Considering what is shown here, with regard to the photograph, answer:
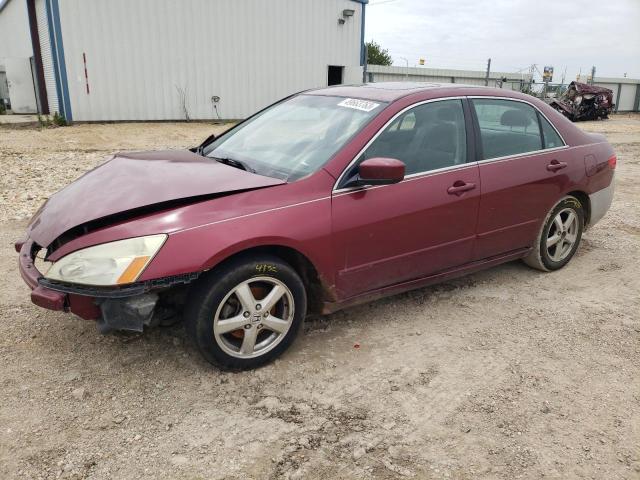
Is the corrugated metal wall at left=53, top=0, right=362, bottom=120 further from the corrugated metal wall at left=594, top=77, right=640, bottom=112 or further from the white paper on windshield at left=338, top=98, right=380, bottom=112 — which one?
the corrugated metal wall at left=594, top=77, right=640, bottom=112

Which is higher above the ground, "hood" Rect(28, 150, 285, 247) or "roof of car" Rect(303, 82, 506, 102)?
"roof of car" Rect(303, 82, 506, 102)

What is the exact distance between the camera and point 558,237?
4.59m

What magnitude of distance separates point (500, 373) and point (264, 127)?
2.36 metres

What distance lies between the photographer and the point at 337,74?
2211 cm

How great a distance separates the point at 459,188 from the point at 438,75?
81.1ft

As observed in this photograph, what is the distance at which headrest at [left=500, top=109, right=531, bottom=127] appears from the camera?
4161 millimetres

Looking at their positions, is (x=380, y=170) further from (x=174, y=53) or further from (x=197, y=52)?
(x=197, y=52)

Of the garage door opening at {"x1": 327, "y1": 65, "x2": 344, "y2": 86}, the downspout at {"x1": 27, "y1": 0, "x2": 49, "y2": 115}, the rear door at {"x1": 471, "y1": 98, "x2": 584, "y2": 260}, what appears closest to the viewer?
the rear door at {"x1": 471, "y1": 98, "x2": 584, "y2": 260}

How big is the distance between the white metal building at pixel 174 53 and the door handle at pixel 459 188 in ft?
49.1

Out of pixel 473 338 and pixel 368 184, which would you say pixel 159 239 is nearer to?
pixel 368 184

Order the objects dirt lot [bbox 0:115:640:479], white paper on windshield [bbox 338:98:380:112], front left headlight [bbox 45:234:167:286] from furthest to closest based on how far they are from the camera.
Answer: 1. white paper on windshield [bbox 338:98:380:112]
2. front left headlight [bbox 45:234:167:286]
3. dirt lot [bbox 0:115:640:479]

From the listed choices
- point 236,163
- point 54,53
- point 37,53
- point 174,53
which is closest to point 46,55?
point 37,53

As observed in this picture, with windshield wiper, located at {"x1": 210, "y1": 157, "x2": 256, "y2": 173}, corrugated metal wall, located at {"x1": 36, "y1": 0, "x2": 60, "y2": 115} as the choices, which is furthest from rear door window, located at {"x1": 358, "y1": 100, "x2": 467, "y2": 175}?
corrugated metal wall, located at {"x1": 36, "y1": 0, "x2": 60, "y2": 115}

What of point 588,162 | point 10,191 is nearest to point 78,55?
point 10,191
